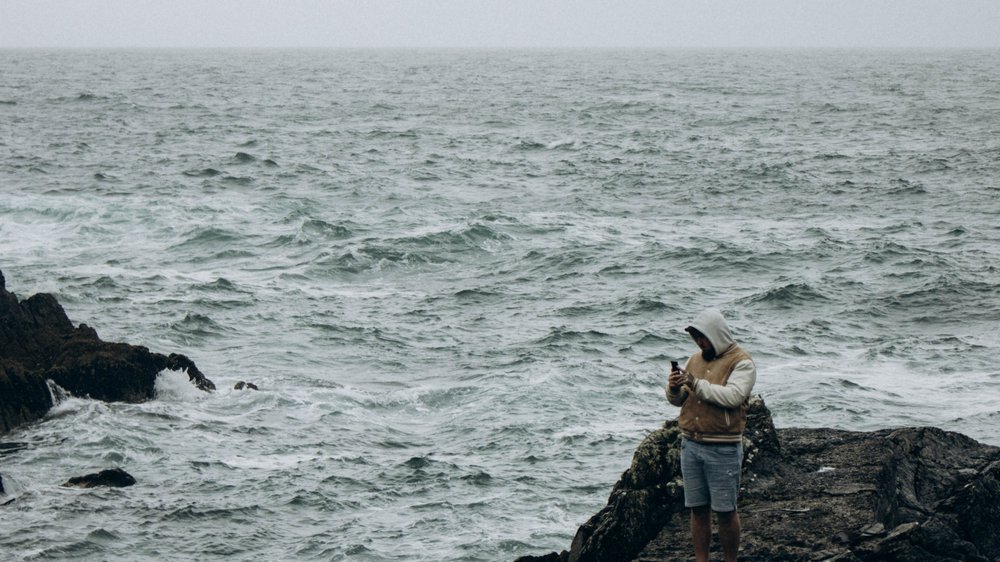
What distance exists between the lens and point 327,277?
25.7 meters

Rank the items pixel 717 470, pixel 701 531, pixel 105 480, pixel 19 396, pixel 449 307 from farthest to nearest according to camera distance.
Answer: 1. pixel 449 307
2. pixel 19 396
3. pixel 105 480
4. pixel 701 531
5. pixel 717 470

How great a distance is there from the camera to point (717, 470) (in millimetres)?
7980

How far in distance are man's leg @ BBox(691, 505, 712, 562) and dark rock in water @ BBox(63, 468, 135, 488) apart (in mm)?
7699

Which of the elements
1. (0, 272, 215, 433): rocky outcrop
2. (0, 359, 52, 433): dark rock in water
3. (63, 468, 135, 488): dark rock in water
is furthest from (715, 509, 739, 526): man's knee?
(0, 272, 215, 433): rocky outcrop

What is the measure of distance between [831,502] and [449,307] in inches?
567

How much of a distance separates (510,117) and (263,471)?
4946 centimetres

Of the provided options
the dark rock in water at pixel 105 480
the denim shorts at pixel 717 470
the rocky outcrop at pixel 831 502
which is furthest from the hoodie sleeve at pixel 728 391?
the dark rock in water at pixel 105 480

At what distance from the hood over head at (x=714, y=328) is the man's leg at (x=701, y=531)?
110 cm

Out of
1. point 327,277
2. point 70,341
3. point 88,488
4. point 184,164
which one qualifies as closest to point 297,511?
point 88,488

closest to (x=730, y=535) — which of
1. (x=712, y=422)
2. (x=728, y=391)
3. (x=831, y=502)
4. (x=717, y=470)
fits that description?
(x=717, y=470)

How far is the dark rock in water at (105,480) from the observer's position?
13.4 meters

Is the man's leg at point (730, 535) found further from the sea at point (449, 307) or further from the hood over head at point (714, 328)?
the sea at point (449, 307)

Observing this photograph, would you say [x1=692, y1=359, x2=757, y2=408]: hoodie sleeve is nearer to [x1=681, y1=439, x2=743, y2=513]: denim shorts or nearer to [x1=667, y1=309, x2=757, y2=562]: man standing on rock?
[x1=667, y1=309, x2=757, y2=562]: man standing on rock

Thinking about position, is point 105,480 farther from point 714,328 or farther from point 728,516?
point 714,328
